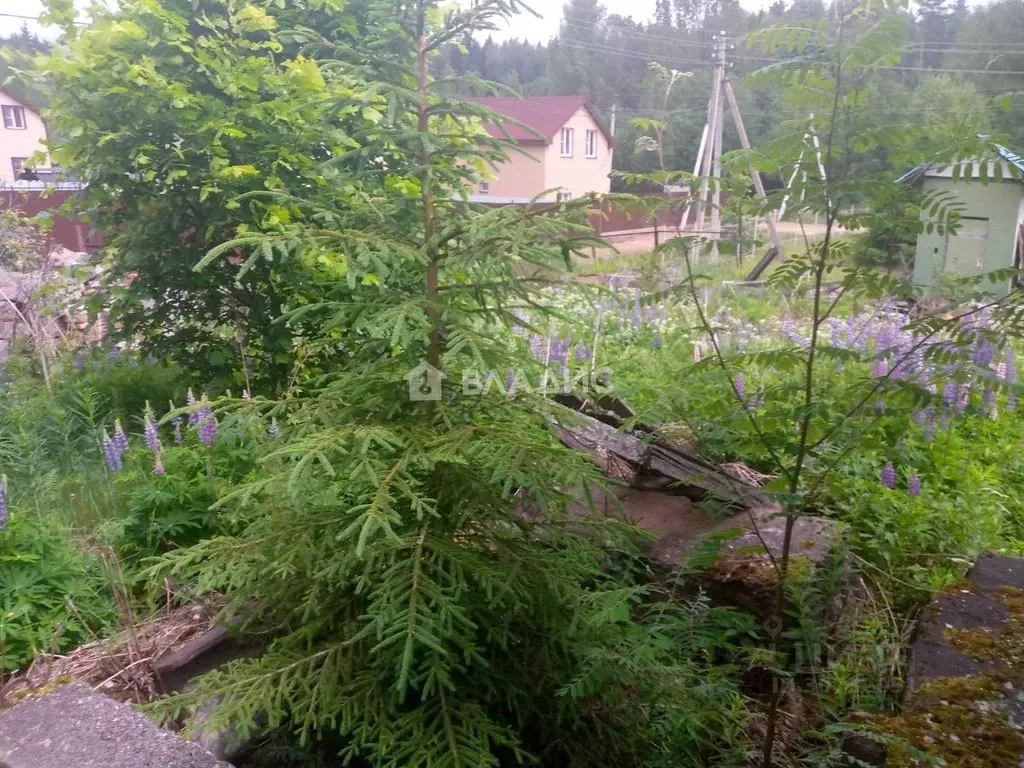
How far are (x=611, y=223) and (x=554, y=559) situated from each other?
99 centimetres

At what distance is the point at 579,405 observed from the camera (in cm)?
349

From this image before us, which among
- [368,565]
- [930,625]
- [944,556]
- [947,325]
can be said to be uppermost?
[947,325]

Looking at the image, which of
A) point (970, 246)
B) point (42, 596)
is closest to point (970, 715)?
point (970, 246)

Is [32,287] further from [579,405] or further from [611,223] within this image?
[611,223]

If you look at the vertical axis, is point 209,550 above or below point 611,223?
below

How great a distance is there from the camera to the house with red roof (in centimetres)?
246

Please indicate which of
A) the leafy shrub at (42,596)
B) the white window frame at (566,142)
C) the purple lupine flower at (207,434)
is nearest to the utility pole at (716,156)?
the white window frame at (566,142)

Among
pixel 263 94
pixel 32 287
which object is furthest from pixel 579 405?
pixel 32 287

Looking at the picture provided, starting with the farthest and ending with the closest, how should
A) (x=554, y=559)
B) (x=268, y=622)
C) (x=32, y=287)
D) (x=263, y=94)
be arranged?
(x=32, y=287), (x=263, y=94), (x=268, y=622), (x=554, y=559)

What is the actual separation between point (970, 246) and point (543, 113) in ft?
5.44

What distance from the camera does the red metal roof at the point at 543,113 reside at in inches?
95.5

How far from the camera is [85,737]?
5.95ft

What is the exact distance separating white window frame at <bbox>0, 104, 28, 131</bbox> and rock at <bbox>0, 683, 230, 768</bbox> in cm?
342

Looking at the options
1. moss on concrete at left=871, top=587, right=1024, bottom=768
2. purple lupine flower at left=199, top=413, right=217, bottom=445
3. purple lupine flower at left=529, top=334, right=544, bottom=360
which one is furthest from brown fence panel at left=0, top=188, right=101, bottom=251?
moss on concrete at left=871, top=587, right=1024, bottom=768
